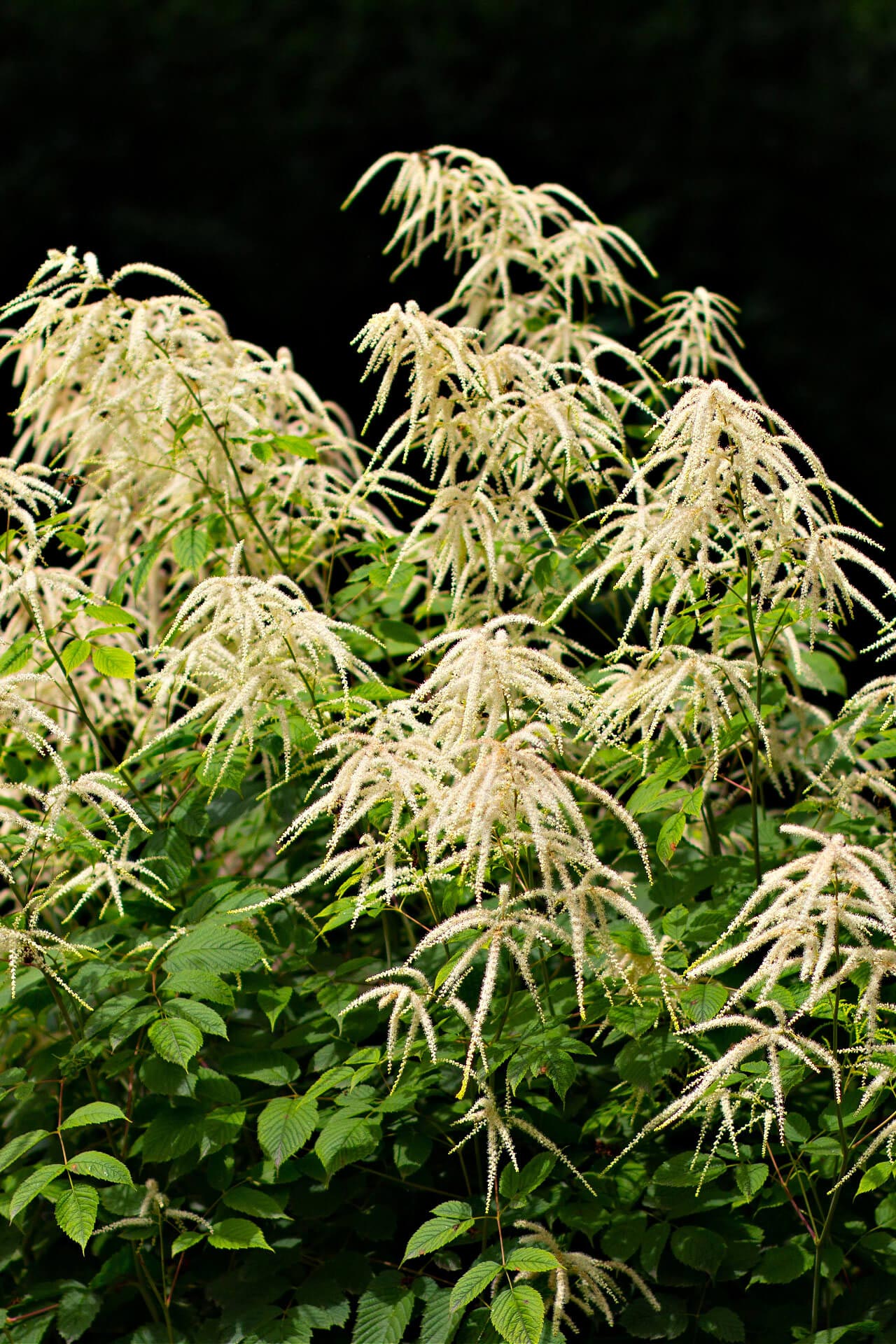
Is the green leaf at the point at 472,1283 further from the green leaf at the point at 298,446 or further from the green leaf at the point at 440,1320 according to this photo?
the green leaf at the point at 298,446

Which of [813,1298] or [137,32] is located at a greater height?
[137,32]

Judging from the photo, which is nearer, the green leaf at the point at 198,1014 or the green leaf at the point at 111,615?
the green leaf at the point at 198,1014

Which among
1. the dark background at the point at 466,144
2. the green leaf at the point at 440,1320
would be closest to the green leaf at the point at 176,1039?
the green leaf at the point at 440,1320

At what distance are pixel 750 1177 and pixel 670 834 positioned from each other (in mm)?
534

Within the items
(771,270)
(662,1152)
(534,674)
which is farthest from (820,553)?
(771,270)

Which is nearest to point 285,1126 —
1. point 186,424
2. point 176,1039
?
point 176,1039

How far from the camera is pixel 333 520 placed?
2.99 metres

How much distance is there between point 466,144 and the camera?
6.09 m

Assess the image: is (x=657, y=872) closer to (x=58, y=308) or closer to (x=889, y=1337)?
(x=889, y=1337)

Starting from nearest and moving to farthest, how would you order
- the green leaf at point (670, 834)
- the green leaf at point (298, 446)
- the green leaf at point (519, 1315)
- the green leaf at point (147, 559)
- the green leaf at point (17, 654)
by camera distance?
1. the green leaf at point (519, 1315)
2. the green leaf at point (670, 834)
3. the green leaf at point (17, 654)
4. the green leaf at point (298, 446)
5. the green leaf at point (147, 559)

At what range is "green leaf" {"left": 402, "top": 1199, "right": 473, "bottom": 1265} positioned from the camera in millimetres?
2055

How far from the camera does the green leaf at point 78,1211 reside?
81.4 inches

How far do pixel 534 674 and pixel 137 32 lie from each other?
17.8ft

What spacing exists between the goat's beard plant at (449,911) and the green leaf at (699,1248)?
11 millimetres
